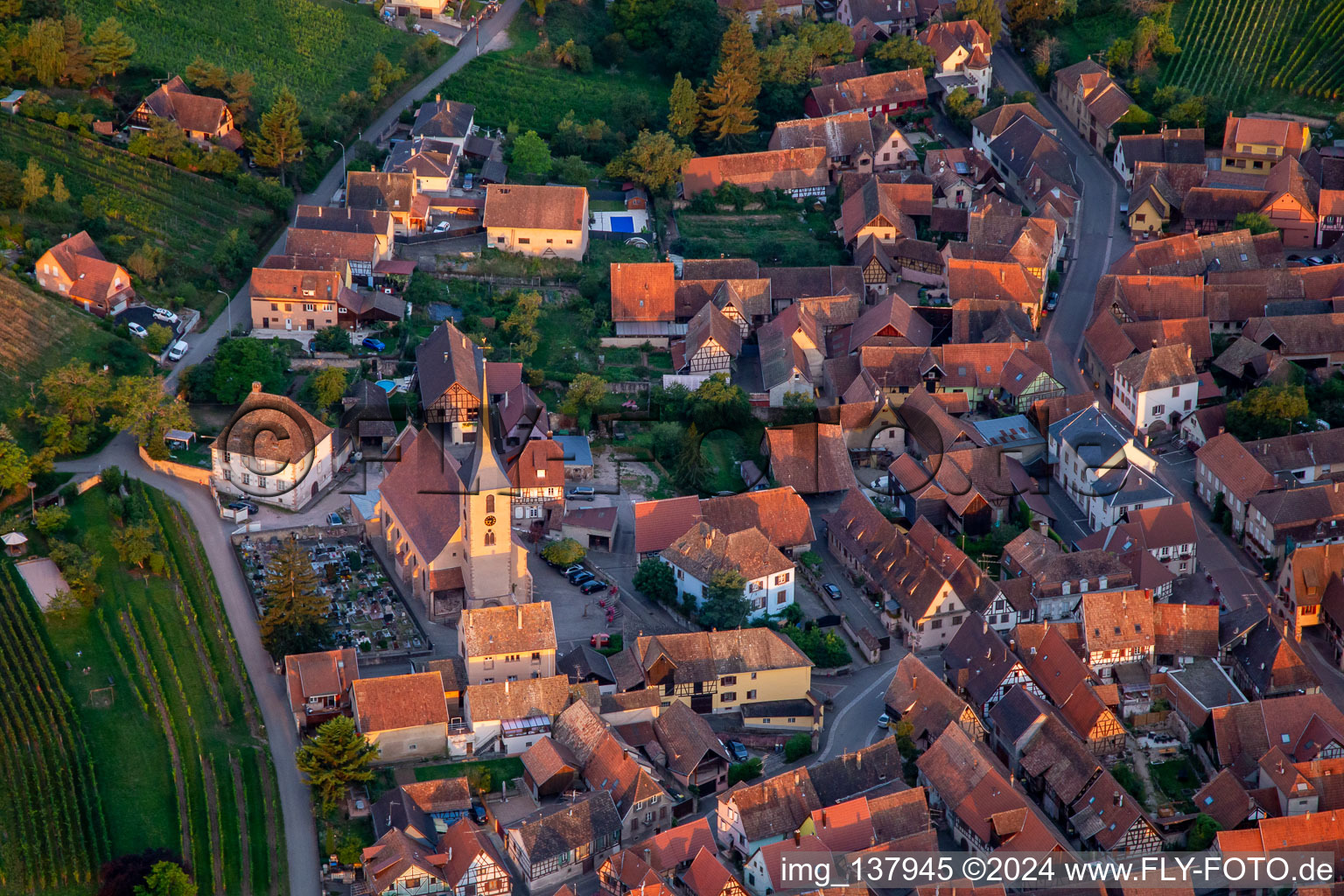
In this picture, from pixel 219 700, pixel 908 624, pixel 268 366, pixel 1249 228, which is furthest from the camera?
pixel 1249 228

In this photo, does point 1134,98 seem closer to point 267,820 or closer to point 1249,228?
point 1249,228

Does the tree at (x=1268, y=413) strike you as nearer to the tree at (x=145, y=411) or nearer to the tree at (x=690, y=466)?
the tree at (x=690, y=466)

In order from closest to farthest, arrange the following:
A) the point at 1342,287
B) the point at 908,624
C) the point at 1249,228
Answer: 1. the point at 908,624
2. the point at 1342,287
3. the point at 1249,228

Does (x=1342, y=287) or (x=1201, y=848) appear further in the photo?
(x=1342, y=287)

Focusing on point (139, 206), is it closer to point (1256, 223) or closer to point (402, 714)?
point (402, 714)

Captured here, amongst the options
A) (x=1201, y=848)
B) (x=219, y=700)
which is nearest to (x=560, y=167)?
(x=219, y=700)

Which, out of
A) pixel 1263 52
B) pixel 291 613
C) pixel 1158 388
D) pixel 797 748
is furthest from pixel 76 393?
pixel 1263 52

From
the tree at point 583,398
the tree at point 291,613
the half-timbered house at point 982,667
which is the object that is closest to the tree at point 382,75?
the tree at point 583,398

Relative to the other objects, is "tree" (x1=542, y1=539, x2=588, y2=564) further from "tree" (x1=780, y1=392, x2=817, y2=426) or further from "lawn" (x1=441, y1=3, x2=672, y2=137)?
"lawn" (x1=441, y1=3, x2=672, y2=137)
